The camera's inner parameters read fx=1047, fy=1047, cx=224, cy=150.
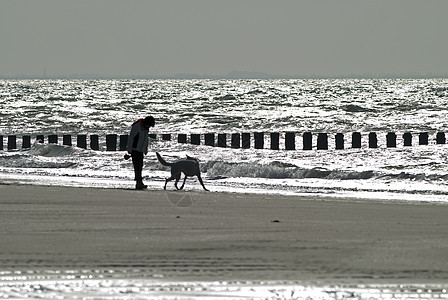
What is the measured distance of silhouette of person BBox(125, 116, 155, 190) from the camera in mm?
13250

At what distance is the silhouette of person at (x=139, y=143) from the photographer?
43.5 ft

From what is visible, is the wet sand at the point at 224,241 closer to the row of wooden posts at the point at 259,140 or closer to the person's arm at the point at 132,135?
the person's arm at the point at 132,135

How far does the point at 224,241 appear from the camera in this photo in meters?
6.85

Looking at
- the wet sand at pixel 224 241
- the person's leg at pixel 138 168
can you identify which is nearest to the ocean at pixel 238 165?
the wet sand at pixel 224 241

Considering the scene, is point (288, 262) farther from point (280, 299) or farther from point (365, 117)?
point (365, 117)

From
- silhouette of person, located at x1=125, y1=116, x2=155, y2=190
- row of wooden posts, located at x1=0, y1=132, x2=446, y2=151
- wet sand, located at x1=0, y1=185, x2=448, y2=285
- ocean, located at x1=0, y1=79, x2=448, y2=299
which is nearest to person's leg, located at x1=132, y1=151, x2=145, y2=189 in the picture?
silhouette of person, located at x1=125, y1=116, x2=155, y2=190

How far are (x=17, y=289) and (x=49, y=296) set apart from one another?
0.26 meters

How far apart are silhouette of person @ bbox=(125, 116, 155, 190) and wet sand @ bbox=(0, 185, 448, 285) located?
2817 millimetres

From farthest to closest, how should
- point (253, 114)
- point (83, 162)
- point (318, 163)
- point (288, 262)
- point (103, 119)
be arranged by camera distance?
point (253, 114) < point (103, 119) < point (83, 162) < point (318, 163) < point (288, 262)

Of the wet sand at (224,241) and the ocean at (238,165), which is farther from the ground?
the wet sand at (224,241)

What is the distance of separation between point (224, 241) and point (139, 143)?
6.79 metres

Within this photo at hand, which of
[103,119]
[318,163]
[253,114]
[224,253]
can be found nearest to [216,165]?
[318,163]

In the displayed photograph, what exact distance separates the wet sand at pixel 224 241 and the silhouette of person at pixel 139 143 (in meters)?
2.82

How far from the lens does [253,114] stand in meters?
53.6
